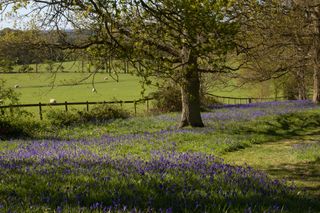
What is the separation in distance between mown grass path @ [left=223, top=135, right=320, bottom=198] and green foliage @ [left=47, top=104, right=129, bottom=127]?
37.0ft

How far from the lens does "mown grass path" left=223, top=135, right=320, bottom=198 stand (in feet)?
33.6

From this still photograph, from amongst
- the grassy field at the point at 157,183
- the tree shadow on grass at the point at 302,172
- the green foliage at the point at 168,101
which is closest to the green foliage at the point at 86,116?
the green foliage at the point at 168,101

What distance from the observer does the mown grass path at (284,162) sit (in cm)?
1023

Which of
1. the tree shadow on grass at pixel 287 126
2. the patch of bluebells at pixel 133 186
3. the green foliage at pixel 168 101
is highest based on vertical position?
the green foliage at pixel 168 101

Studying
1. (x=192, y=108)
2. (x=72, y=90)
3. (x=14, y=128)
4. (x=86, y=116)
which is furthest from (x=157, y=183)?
(x=72, y=90)

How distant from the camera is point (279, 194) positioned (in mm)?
6602

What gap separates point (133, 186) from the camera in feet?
20.0

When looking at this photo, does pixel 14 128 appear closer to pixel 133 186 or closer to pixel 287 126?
pixel 287 126

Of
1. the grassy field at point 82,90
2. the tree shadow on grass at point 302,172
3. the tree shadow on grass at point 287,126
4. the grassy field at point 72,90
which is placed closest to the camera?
the tree shadow on grass at point 302,172

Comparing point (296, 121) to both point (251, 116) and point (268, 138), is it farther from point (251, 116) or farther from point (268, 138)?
point (268, 138)

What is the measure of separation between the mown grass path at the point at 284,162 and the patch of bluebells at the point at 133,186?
2579mm

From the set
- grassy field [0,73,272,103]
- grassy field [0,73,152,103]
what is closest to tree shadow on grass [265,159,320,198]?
grassy field [0,73,272,103]

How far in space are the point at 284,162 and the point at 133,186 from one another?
7.56 metres

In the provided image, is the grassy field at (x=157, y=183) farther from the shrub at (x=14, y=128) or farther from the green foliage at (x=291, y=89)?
the green foliage at (x=291, y=89)
